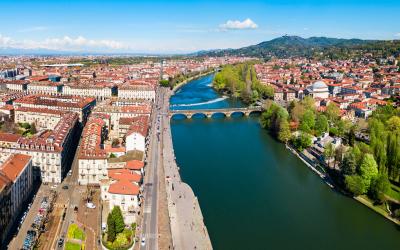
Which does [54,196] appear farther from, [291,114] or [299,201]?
[291,114]

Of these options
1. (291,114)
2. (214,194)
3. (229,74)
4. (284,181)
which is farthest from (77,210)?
(229,74)

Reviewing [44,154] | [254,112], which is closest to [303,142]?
[254,112]

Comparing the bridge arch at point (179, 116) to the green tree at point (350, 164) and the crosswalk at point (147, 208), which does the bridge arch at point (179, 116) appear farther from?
the crosswalk at point (147, 208)

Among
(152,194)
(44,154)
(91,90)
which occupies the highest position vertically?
(91,90)

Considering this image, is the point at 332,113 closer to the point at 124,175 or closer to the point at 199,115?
the point at 199,115

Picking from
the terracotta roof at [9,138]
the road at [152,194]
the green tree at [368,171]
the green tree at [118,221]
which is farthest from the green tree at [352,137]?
the terracotta roof at [9,138]
